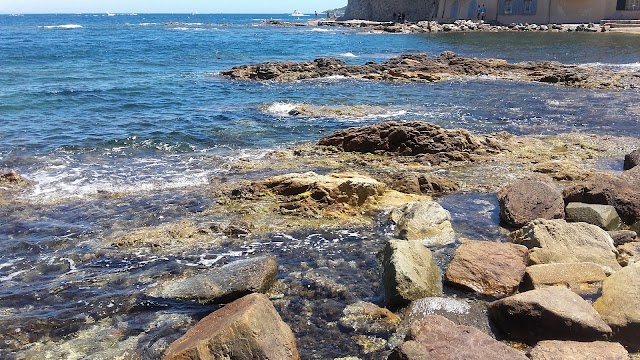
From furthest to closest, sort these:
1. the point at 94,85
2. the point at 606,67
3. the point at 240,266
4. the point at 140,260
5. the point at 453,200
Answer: the point at 606,67, the point at 94,85, the point at 453,200, the point at 140,260, the point at 240,266

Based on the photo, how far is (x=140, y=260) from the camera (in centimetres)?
798

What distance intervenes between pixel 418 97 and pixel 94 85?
615 inches

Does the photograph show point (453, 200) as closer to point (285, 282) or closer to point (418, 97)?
point (285, 282)

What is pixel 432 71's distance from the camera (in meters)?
28.9

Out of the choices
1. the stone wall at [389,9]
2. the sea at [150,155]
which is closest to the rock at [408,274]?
the sea at [150,155]

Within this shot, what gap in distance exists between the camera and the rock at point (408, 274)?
259 inches

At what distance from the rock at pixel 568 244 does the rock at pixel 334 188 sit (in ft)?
9.81

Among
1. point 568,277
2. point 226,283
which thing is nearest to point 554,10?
point 568,277

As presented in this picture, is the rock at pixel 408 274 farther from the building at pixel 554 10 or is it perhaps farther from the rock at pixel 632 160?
the building at pixel 554 10

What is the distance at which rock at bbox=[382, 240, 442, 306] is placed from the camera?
6.57 metres

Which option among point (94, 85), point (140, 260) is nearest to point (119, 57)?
point (94, 85)

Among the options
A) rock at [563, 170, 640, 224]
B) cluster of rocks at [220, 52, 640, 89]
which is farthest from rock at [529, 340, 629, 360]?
cluster of rocks at [220, 52, 640, 89]

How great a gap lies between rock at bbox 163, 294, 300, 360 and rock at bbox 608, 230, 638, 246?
561 cm

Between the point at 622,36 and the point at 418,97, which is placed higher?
the point at 622,36
